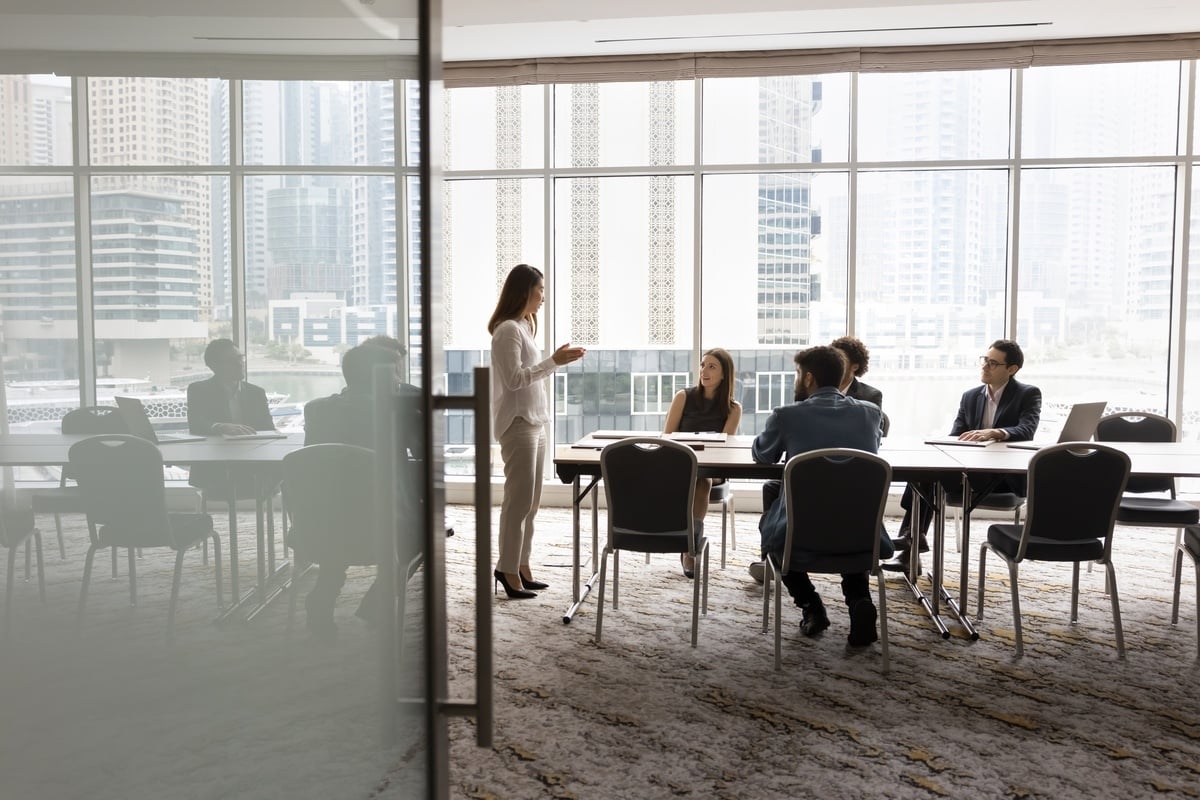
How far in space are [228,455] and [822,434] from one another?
10.5 ft

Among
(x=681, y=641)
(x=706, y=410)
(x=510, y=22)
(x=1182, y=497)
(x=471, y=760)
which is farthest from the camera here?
(x=1182, y=497)

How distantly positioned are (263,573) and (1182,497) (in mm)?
7389

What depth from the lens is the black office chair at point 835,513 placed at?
11.9ft

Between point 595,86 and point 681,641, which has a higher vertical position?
point 595,86

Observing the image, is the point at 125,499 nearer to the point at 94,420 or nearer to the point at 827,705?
the point at 94,420

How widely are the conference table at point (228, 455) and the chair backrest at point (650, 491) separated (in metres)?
2.75

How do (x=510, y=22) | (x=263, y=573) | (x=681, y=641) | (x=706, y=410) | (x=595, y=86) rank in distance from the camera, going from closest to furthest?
(x=263, y=573), (x=681, y=641), (x=706, y=410), (x=510, y=22), (x=595, y=86)

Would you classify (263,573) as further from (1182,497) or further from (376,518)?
(1182,497)

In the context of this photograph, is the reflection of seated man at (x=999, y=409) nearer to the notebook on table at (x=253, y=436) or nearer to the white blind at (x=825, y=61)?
the white blind at (x=825, y=61)

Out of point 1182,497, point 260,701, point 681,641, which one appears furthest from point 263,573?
point 1182,497

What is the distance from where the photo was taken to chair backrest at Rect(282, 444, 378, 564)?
1.22 meters

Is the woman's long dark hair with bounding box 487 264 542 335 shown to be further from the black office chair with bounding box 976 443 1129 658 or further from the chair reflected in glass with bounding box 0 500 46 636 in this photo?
the chair reflected in glass with bounding box 0 500 46 636

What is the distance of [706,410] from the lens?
220 inches

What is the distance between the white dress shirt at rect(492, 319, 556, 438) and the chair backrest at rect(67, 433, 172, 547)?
3.49 meters
